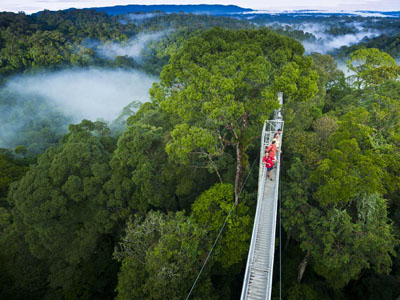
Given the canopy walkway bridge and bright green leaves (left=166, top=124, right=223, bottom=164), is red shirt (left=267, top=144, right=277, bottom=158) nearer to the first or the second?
the canopy walkway bridge

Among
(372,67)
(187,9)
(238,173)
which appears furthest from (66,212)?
(187,9)

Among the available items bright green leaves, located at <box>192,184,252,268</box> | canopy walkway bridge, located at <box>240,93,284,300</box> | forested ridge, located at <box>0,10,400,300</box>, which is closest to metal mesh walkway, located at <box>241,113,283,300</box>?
canopy walkway bridge, located at <box>240,93,284,300</box>

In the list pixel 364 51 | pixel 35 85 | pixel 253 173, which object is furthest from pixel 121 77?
pixel 253 173

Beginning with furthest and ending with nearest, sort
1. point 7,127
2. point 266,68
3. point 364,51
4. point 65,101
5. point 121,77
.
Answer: point 121,77
point 65,101
point 7,127
point 364,51
point 266,68

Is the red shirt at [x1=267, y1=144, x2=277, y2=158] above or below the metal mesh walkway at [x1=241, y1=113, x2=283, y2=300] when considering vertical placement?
above

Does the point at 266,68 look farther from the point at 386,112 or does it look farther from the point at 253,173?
the point at 386,112

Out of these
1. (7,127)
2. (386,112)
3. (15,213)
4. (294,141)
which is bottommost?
(7,127)

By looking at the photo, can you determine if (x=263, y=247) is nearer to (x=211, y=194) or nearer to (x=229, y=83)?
(x=211, y=194)
